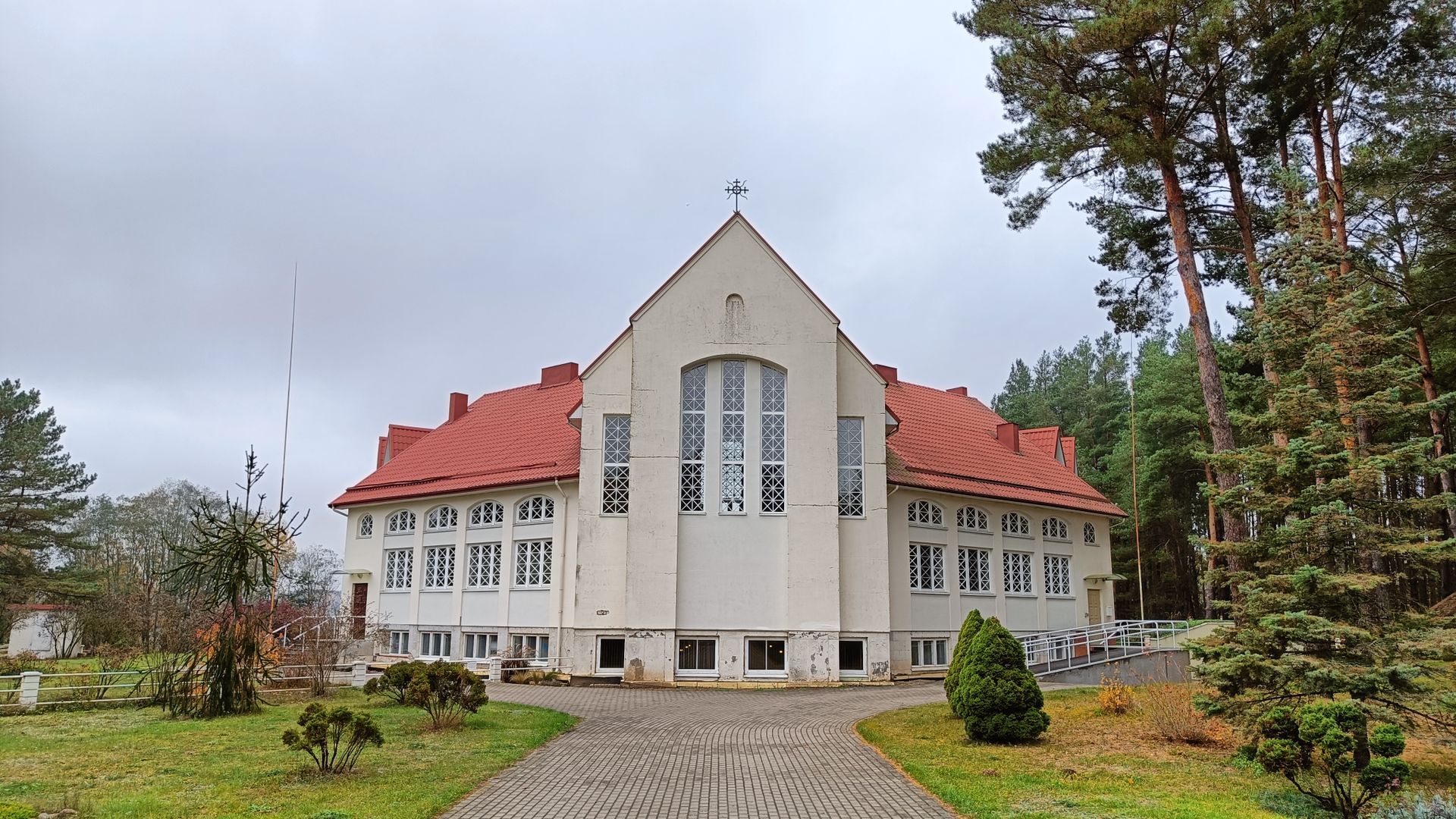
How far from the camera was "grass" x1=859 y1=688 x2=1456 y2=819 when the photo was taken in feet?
30.1

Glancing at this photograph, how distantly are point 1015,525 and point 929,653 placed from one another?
5508 millimetres

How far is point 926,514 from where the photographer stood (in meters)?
27.2

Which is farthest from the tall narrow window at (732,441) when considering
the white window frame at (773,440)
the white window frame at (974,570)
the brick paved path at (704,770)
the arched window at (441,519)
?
the arched window at (441,519)

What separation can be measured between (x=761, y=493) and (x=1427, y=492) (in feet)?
88.3

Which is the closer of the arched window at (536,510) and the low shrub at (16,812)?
the low shrub at (16,812)

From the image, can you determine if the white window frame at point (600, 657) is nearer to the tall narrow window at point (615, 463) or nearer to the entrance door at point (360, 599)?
the tall narrow window at point (615, 463)

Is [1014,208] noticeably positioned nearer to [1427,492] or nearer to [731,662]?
[731,662]

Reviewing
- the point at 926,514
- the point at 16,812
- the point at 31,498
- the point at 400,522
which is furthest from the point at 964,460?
the point at 31,498

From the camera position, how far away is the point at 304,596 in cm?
6059

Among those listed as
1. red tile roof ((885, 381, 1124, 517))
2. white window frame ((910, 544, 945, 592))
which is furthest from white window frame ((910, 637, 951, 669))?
red tile roof ((885, 381, 1124, 517))

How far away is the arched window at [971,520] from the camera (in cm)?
2797

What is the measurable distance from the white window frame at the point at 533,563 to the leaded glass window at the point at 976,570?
39.5ft

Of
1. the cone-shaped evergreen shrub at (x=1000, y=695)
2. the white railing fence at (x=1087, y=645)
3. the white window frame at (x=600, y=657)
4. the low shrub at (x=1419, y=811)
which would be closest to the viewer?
the low shrub at (x=1419, y=811)

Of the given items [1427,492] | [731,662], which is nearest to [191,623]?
[731,662]
